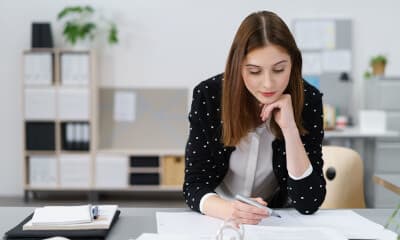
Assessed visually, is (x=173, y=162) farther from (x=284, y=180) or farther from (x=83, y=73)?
(x=284, y=180)

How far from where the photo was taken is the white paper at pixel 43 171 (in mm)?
4930

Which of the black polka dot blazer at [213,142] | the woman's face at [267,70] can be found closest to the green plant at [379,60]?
the black polka dot blazer at [213,142]

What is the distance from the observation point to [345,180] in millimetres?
2025

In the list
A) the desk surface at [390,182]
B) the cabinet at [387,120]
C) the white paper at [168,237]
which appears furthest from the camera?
the cabinet at [387,120]

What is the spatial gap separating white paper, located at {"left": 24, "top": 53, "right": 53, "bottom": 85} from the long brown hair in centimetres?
355

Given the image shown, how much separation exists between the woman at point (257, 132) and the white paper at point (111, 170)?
315cm

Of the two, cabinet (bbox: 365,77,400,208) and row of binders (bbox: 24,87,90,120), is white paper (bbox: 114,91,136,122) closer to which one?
row of binders (bbox: 24,87,90,120)

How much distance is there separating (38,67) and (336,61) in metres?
2.92

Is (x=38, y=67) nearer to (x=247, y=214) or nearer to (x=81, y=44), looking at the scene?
(x=81, y=44)

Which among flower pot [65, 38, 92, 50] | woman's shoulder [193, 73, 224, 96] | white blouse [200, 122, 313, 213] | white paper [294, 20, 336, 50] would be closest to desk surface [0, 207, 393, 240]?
white blouse [200, 122, 313, 213]

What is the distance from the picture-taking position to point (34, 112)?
489cm

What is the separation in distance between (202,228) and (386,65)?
13.9 ft

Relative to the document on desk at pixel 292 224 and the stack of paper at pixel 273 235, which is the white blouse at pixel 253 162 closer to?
the document on desk at pixel 292 224

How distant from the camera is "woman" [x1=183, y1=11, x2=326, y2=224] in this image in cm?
151
